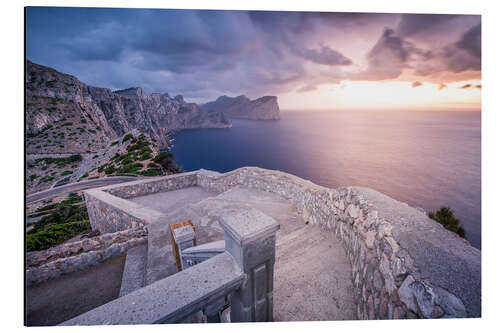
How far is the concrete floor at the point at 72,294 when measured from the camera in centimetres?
301

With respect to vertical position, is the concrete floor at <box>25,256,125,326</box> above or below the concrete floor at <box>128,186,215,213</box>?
below

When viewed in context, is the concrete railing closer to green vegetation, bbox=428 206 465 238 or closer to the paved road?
the paved road

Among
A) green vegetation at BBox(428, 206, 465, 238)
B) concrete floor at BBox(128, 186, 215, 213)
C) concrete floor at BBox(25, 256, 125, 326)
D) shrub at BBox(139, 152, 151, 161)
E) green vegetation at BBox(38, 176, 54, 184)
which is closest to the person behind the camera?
concrete floor at BBox(25, 256, 125, 326)

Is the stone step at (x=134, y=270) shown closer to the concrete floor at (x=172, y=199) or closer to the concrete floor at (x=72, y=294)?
the concrete floor at (x=72, y=294)

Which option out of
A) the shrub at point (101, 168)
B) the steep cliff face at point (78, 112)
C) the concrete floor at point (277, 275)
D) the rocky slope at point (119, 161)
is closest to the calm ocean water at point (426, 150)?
the concrete floor at point (277, 275)

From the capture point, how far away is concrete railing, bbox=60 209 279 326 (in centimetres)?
143

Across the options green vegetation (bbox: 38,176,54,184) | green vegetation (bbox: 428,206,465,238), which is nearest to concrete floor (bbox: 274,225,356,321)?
green vegetation (bbox: 38,176,54,184)

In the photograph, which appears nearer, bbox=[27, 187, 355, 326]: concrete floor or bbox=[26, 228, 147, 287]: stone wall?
bbox=[27, 187, 355, 326]: concrete floor

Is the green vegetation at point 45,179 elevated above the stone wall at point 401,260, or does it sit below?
above

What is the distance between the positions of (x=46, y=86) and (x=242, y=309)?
3.89 meters

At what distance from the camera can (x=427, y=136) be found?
496cm

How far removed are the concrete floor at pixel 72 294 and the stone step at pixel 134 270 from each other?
0.16 m

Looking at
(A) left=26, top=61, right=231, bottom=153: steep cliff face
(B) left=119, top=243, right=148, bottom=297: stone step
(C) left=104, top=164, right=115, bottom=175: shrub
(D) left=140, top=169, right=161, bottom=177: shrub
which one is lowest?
(B) left=119, top=243, right=148, bottom=297: stone step

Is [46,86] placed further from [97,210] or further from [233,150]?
[233,150]
